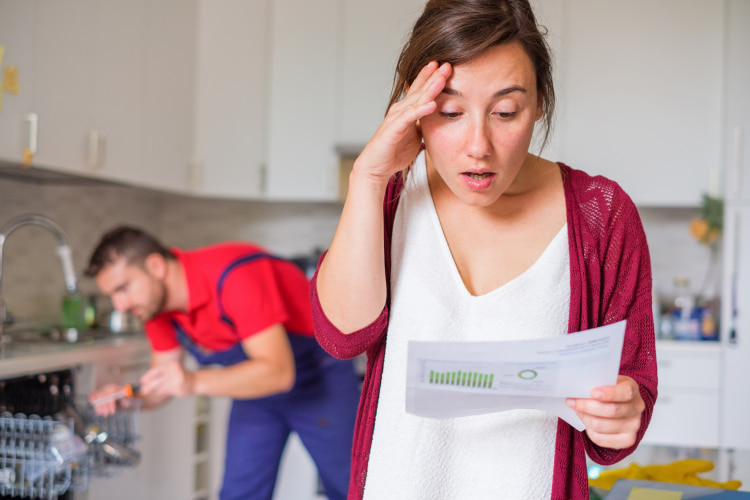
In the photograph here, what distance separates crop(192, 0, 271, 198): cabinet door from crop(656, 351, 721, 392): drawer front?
196 cm

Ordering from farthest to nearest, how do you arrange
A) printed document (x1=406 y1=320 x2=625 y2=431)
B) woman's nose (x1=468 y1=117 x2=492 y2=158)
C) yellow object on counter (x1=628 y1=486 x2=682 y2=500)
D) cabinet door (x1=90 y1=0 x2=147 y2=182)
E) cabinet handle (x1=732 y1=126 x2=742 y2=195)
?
cabinet handle (x1=732 y1=126 x2=742 y2=195)
cabinet door (x1=90 y1=0 x2=147 y2=182)
yellow object on counter (x1=628 y1=486 x2=682 y2=500)
woman's nose (x1=468 y1=117 x2=492 y2=158)
printed document (x1=406 y1=320 x2=625 y2=431)

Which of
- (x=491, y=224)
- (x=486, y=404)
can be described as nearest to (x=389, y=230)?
(x=491, y=224)

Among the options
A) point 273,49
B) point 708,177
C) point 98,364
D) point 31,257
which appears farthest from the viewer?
point 273,49

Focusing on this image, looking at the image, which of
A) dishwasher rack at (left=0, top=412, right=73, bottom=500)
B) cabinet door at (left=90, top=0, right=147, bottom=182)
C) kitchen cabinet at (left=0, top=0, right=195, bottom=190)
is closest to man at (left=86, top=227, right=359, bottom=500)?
dishwasher rack at (left=0, top=412, right=73, bottom=500)

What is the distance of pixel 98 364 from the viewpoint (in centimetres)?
206

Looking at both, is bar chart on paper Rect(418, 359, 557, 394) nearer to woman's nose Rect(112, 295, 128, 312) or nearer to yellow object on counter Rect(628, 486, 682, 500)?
yellow object on counter Rect(628, 486, 682, 500)

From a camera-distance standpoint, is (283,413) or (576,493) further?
(283,413)

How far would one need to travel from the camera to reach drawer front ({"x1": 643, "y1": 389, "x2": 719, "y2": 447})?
2775 mm

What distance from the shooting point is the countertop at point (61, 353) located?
1.73 meters

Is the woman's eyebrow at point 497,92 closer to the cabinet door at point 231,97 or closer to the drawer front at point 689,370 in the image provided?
the drawer front at point 689,370

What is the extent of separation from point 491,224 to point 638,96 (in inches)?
95.6

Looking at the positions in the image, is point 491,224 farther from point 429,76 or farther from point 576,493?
point 576,493

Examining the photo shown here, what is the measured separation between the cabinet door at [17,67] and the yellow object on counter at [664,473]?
1.65 metres

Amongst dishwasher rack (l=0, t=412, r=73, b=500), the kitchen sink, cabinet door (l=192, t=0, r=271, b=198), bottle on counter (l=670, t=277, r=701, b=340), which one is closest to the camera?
dishwasher rack (l=0, t=412, r=73, b=500)
